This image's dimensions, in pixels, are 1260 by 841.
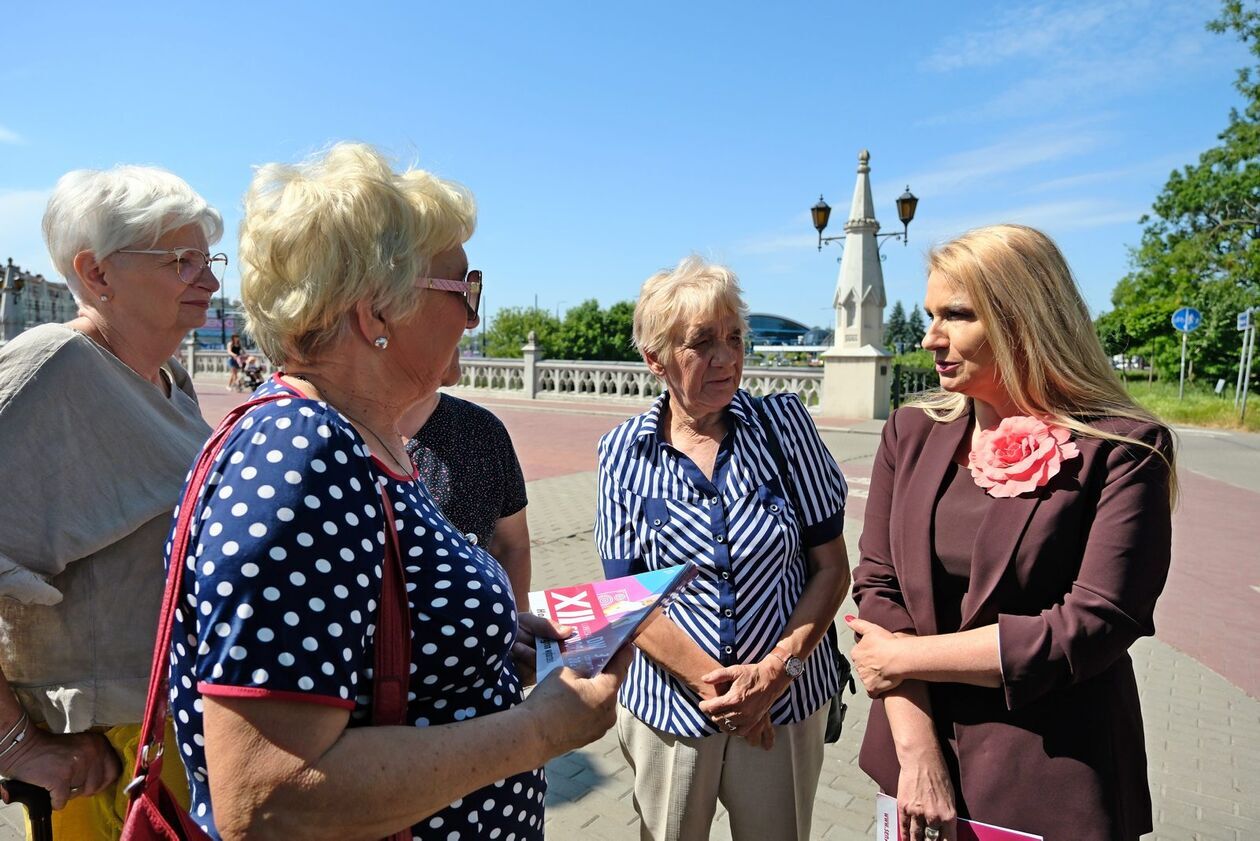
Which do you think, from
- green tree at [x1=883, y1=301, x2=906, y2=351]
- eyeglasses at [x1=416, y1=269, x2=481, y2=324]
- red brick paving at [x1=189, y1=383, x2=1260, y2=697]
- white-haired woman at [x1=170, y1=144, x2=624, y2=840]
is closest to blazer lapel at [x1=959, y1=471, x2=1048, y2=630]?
white-haired woman at [x1=170, y1=144, x2=624, y2=840]

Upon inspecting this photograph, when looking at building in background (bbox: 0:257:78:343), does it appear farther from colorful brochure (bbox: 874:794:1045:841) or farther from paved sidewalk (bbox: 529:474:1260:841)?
Answer: colorful brochure (bbox: 874:794:1045:841)

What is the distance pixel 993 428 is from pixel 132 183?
2272 mm

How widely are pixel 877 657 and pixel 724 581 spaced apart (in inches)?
19.4

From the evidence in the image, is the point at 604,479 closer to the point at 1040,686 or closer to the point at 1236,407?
the point at 1040,686

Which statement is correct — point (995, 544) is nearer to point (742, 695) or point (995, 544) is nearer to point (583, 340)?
point (742, 695)

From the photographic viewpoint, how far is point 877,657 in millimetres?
1980

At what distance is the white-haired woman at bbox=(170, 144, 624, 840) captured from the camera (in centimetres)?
104

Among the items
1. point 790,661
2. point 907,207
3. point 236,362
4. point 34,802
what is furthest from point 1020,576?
point 236,362

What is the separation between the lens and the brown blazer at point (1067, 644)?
5.67 ft

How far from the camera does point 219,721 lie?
3.40 ft

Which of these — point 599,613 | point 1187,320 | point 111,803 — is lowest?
point 111,803

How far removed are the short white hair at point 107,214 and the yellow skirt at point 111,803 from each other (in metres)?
1.07

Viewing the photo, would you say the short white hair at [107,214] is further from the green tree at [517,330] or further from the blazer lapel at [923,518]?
the green tree at [517,330]

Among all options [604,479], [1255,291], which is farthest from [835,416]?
[1255,291]
